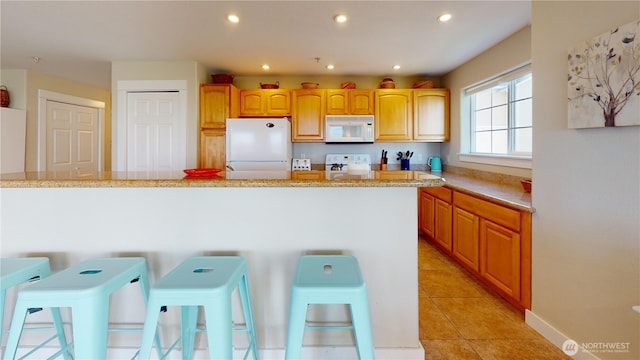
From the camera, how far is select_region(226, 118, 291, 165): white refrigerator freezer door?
3902mm

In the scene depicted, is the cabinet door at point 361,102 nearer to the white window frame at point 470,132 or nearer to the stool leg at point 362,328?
the white window frame at point 470,132

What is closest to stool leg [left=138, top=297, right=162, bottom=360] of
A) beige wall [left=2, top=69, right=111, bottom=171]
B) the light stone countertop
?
the light stone countertop

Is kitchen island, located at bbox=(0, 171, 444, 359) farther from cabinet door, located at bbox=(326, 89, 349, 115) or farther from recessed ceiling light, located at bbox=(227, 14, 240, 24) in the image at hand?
cabinet door, located at bbox=(326, 89, 349, 115)

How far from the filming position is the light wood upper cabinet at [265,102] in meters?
4.38

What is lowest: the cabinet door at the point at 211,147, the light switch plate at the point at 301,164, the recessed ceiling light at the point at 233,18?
the light switch plate at the point at 301,164

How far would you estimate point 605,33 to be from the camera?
59.7 inches

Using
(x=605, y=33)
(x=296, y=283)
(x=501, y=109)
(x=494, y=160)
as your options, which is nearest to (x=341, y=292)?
(x=296, y=283)

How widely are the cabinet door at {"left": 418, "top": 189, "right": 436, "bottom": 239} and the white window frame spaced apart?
2.32ft

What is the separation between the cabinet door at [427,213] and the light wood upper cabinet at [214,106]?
2.66m

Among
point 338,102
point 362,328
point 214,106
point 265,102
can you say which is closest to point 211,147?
point 214,106

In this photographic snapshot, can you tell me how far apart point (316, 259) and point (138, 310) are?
3.29ft

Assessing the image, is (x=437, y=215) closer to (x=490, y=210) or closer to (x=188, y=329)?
(x=490, y=210)

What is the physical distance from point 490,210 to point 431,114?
2.30 metres

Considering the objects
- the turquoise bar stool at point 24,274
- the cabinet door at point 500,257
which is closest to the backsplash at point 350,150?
the cabinet door at point 500,257
